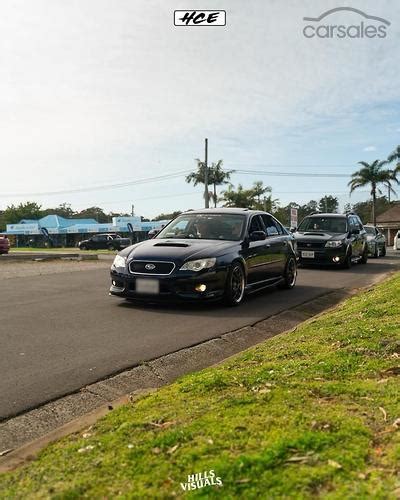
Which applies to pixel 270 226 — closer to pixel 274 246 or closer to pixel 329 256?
pixel 274 246

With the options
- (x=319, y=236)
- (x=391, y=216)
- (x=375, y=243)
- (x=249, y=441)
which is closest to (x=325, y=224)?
(x=319, y=236)

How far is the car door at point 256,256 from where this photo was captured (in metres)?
8.74

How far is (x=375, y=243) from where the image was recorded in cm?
2216

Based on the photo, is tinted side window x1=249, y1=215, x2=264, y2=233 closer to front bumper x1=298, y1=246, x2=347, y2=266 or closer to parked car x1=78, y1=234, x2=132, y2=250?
front bumper x1=298, y1=246, x2=347, y2=266

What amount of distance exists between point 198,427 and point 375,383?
133 centimetres

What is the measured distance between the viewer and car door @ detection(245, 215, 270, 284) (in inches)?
344

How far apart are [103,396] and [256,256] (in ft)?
17.2

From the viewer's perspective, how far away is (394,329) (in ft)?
16.9

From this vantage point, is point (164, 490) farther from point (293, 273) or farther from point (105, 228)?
point (105, 228)

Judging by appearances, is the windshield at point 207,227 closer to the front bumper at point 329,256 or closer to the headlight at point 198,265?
the headlight at point 198,265

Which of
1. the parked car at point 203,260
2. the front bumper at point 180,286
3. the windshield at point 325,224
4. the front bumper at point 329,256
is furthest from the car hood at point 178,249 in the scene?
the windshield at point 325,224

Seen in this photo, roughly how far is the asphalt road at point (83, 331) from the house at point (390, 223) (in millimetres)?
59352

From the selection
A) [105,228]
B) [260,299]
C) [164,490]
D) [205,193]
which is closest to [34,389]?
[164,490]

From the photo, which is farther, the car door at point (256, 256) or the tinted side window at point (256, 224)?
the tinted side window at point (256, 224)
